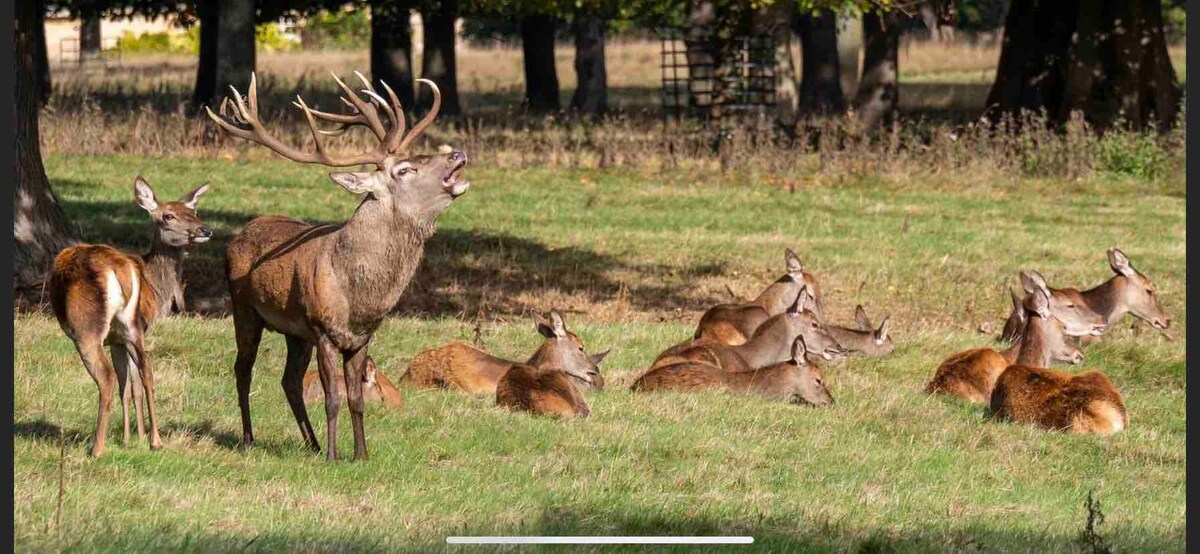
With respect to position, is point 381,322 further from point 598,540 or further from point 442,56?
point 442,56

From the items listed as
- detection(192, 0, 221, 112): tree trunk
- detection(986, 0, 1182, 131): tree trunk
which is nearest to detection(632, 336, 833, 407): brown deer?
detection(986, 0, 1182, 131): tree trunk

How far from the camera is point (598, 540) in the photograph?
8.12m

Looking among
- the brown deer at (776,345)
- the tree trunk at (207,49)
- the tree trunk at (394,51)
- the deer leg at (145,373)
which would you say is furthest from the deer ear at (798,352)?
the tree trunk at (394,51)

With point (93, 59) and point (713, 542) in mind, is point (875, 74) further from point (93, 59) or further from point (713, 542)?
point (93, 59)

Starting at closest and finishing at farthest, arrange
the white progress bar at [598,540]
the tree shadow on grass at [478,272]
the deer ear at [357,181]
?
the white progress bar at [598,540] < the deer ear at [357,181] < the tree shadow on grass at [478,272]

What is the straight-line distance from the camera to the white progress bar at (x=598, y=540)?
7964 mm

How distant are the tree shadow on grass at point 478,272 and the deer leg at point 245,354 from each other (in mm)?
5536

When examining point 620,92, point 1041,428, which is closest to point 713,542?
point 1041,428

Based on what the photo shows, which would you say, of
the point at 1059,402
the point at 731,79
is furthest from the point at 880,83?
the point at 1059,402

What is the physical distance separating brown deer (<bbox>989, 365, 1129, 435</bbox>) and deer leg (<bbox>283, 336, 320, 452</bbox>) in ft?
14.4

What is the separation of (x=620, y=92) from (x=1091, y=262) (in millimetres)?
32575

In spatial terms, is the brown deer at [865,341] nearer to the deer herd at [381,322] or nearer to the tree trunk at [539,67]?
the deer herd at [381,322]

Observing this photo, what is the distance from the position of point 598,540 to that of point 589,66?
113 ft

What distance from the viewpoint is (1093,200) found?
A: 24.4 meters
